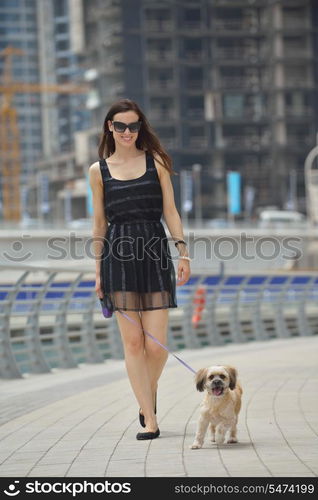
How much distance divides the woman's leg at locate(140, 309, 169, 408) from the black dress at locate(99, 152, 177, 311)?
0.05 m

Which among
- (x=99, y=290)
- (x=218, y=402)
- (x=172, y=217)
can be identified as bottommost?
(x=218, y=402)

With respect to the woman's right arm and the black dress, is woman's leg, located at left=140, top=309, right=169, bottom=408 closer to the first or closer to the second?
the black dress

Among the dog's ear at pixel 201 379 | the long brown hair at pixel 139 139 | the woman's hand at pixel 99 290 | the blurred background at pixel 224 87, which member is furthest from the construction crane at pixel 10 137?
the dog's ear at pixel 201 379

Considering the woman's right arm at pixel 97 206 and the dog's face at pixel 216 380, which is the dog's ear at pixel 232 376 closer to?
the dog's face at pixel 216 380

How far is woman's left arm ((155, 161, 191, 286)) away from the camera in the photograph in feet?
26.3

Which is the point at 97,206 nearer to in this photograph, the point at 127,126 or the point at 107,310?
the point at 127,126

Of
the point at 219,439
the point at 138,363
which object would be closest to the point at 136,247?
the point at 138,363

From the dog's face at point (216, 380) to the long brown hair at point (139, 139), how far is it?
4.41ft

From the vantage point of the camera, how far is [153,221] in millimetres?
8008

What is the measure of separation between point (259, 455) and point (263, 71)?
10767 cm

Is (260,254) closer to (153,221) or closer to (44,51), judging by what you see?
(153,221)

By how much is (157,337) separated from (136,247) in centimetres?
54

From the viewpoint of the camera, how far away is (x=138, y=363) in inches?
317
